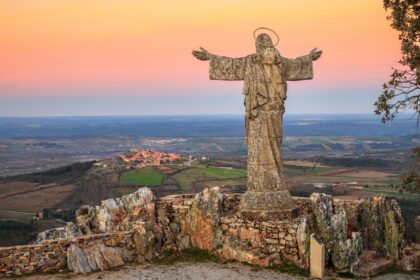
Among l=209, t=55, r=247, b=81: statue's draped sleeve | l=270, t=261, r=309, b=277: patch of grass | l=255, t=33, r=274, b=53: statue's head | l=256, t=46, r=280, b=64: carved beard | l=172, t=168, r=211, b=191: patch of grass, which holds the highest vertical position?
l=255, t=33, r=274, b=53: statue's head

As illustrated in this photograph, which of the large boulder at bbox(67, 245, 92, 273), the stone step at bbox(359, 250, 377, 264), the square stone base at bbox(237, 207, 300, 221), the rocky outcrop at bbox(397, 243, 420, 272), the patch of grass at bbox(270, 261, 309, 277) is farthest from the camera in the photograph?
the square stone base at bbox(237, 207, 300, 221)

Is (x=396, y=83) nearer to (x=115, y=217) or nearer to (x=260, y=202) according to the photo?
(x=260, y=202)

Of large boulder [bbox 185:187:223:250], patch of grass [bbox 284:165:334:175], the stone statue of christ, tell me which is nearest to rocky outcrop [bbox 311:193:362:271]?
the stone statue of christ

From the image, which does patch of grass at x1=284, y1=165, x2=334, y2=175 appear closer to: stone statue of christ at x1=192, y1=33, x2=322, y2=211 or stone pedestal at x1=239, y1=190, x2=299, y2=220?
stone statue of christ at x1=192, y1=33, x2=322, y2=211

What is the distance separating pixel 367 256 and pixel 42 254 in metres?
9.73

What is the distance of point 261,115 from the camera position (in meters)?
18.7

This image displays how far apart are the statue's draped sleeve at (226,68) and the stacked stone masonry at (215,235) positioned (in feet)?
12.8

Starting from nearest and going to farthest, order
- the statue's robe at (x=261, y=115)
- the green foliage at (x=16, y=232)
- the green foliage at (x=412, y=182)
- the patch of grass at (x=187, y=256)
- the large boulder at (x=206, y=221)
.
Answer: the green foliage at (x=412, y=182) → the patch of grass at (x=187, y=256) → the large boulder at (x=206, y=221) → the statue's robe at (x=261, y=115) → the green foliage at (x=16, y=232)

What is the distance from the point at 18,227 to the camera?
52.7 meters

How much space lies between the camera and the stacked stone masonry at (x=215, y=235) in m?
16.5

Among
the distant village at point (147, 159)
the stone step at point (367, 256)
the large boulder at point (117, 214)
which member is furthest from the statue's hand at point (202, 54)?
the distant village at point (147, 159)

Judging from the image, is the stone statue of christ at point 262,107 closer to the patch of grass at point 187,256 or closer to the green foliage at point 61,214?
the patch of grass at point 187,256

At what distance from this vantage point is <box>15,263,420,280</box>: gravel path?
15812mm

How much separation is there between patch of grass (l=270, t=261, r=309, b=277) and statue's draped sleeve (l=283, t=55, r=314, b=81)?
6.41 metres
